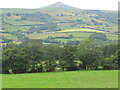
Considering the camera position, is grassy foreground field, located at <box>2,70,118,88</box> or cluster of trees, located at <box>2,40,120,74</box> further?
cluster of trees, located at <box>2,40,120,74</box>

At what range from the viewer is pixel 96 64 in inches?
2056

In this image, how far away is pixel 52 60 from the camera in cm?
5241

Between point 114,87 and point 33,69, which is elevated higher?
point 114,87

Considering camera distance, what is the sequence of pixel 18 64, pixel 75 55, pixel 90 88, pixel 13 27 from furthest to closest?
pixel 13 27
pixel 75 55
pixel 18 64
pixel 90 88

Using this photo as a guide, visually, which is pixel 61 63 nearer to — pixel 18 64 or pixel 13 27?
pixel 18 64

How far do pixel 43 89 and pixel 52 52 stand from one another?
104 ft

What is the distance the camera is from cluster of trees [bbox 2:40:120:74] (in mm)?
49500

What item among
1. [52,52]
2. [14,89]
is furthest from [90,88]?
[52,52]

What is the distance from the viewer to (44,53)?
174 feet

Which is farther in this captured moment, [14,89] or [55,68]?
[55,68]

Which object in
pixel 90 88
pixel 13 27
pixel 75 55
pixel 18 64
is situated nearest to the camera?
pixel 90 88

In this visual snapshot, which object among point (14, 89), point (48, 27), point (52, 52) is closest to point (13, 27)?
point (48, 27)

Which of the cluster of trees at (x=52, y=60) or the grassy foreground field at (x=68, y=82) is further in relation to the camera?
the cluster of trees at (x=52, y=60)

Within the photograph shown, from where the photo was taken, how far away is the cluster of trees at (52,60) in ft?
162
